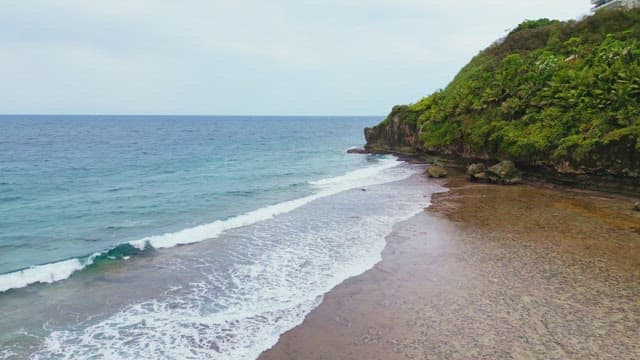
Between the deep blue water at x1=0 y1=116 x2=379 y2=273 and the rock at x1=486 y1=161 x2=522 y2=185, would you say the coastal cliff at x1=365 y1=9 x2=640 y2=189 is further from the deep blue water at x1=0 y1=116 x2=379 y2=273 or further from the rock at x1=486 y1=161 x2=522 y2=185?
the deep blue water at x1=0 y1=116 x2=379 y2=273

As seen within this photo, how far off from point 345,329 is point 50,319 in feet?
24.5

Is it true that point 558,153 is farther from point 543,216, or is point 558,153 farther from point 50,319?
Answer: point 50,319

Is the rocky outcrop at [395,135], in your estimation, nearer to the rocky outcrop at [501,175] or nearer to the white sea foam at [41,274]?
the rocky outcrop at [501,175]

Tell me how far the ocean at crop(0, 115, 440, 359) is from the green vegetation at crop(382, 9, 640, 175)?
25.3ft

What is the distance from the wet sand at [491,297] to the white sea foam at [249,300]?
0.67 m

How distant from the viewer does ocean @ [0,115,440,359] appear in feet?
35.5

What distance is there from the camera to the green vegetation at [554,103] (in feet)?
90.5

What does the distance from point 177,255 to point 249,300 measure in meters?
5.57

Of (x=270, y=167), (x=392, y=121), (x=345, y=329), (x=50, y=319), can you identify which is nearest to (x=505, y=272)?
(x=345, y=329)

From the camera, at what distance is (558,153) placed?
29.4 metres

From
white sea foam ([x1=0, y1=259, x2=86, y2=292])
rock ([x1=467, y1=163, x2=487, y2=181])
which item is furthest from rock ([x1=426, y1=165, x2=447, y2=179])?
white sea foam ([x1=0, y1=259, x2=86, y2=292])

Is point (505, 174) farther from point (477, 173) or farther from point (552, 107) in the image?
point (552, 107)

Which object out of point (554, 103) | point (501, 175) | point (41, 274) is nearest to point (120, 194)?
point (41, 274)

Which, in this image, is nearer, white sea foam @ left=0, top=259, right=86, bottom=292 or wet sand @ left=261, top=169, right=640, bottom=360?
wet sand @ left=261, top=169, right=640, bottom=360
